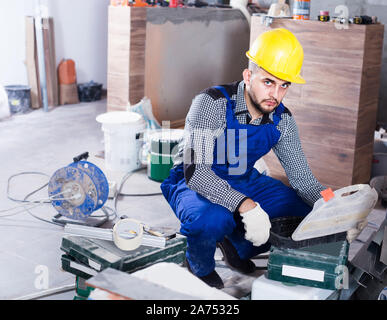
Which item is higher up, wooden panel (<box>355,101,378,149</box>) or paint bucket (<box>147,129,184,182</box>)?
wooden panel (<box>355,101,378,149</box>)

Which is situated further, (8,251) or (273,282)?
(8,251)

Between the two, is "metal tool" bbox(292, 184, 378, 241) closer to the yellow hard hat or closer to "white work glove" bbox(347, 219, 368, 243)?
"white work glove" bbox(347, 219, 368, 243)

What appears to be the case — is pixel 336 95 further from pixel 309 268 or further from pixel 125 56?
pixel 309 268

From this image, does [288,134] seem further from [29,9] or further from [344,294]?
[29,9]

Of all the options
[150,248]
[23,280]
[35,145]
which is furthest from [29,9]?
A: [150,248]

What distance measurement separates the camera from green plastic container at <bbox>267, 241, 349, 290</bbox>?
6.54 ft

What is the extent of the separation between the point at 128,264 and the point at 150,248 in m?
0.14

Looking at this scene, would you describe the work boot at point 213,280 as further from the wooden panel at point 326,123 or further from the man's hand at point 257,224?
the wooden panel at point 326,123

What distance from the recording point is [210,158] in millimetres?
2545

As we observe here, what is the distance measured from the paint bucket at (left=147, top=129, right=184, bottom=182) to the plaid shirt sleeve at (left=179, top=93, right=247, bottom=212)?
1.43 meters

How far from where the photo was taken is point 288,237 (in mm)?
2451

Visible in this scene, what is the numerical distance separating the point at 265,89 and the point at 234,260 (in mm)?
892

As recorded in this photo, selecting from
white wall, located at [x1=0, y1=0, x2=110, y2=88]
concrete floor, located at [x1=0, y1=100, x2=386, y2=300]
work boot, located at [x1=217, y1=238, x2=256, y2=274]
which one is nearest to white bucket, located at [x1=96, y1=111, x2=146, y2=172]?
concrete floor, located at [x1=0, y1=100, x2=386, y2=300]

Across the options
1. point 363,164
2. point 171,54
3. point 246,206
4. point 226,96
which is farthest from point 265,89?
point 171,54
